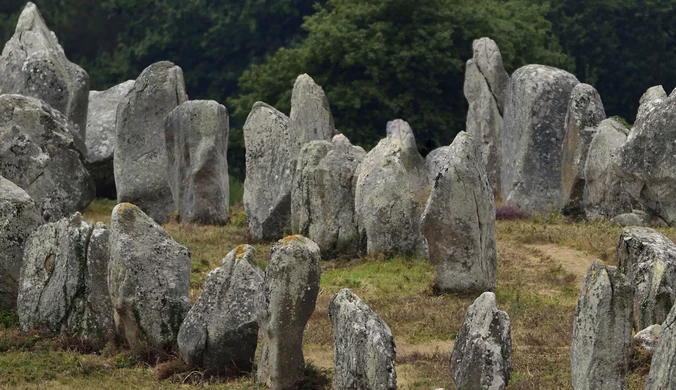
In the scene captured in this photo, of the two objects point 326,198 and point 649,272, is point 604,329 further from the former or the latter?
point 326,198

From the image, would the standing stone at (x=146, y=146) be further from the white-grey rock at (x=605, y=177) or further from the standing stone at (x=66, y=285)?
the standing stone at (x=66, y=285)

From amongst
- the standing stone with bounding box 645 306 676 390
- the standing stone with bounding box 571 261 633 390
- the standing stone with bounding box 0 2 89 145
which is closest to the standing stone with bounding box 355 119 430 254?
the standing stone with bounding box 0 2 89 145

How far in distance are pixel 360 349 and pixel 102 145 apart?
60.4 feet

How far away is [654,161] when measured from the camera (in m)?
24.4

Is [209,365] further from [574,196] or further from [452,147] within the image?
[574,196]

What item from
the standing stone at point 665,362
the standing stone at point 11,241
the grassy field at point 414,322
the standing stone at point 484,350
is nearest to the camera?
the standing stone at point 665,362

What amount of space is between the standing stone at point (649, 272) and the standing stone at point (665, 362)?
3.04 meters

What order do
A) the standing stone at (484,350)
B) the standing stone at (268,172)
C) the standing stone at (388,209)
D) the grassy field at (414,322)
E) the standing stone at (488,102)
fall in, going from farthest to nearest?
the standing stone at (488,102)
the standing stone at (268,172)
the standing stone at (388,209)
the grassy field at (414,322)
the standing stone at (484,350)

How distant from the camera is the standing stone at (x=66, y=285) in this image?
18.2 metres

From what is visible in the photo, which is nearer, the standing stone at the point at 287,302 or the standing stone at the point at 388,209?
the standing stone at the point at 287,302

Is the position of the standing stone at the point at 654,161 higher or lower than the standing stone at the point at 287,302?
higher

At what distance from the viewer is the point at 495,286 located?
831 inches

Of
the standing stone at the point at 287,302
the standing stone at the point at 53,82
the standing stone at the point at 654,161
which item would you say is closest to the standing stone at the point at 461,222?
the standing stone at the point at 654,161

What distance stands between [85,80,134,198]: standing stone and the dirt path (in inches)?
426
